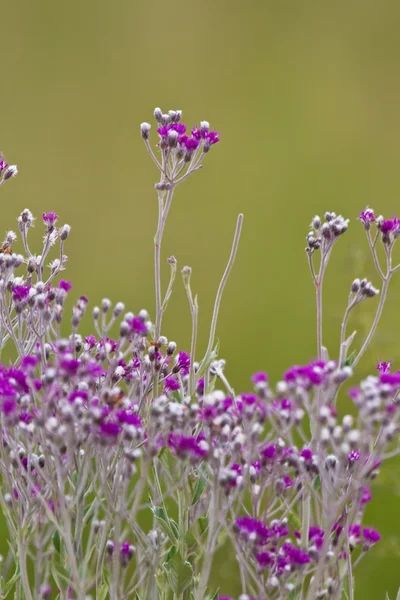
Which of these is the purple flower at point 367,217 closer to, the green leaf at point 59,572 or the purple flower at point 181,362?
the purple flower at point 181,362

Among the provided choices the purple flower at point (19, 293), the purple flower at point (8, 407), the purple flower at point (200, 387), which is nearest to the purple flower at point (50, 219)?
the purple flower at point (19, 293)

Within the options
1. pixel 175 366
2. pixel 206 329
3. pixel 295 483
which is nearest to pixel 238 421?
pixel 295 483

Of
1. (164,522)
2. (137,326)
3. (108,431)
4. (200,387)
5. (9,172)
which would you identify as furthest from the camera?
(9,172)

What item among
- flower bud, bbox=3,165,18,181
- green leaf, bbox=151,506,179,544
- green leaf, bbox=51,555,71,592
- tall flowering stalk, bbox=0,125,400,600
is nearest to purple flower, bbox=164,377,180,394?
tall flowering stalk, bbox=0,125,400,600

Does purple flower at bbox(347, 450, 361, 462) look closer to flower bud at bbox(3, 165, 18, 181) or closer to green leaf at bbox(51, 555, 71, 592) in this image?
green leaf at bbox(51, 555, 71, 592)

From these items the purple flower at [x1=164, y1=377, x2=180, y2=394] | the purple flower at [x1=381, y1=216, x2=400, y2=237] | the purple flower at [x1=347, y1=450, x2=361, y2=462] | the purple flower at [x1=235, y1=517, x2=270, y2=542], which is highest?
the purple flower at [x1=381, y1=216, x2=400, y2=237]

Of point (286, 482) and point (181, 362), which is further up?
point (181, 362)

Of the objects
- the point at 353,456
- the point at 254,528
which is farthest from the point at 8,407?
the point at 353,456

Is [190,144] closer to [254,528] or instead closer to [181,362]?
[181,362]
